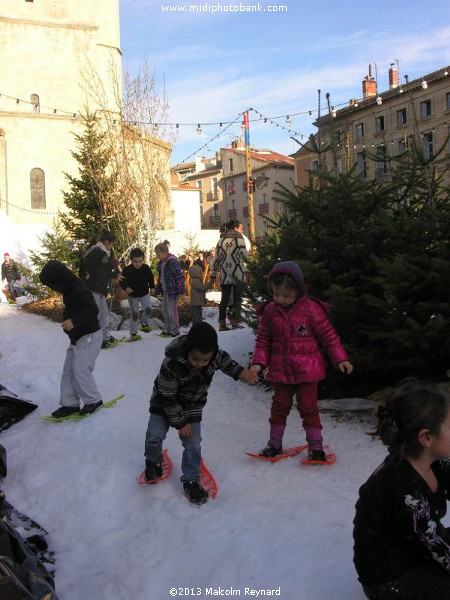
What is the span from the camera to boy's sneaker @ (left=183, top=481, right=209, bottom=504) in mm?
4402

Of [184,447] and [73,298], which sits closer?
[184,447]

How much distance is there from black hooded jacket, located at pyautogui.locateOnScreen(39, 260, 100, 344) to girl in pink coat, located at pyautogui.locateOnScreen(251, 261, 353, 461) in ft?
7.45

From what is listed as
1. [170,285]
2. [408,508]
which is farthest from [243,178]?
[408,508]

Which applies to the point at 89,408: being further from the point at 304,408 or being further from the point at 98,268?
the point at 98,268

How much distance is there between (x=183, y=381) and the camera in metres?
4.44

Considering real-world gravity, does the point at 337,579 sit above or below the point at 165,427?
below

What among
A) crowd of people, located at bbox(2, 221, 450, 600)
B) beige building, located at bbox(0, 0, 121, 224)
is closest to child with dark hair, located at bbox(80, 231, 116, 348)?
crowd of people, located at bbox(2, 221, 450, 600)

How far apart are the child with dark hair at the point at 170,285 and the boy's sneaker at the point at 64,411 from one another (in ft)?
13.3

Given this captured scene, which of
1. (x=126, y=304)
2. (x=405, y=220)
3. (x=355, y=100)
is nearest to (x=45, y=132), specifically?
(x=355, y=100)

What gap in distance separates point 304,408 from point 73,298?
290 centimetres

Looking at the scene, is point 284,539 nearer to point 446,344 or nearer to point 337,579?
point 337,579

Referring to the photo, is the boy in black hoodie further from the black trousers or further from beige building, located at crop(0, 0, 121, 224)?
beige building, located at crop(0, 0, 121, 224)

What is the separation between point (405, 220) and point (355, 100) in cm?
4140

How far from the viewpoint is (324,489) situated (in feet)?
14.4
